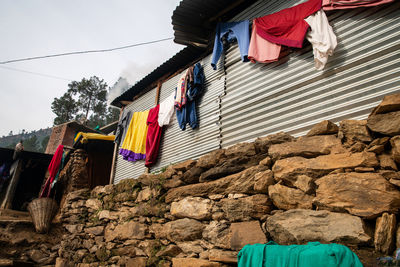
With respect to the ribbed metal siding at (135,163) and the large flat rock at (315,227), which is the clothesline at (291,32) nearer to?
the large flat rock at (315,227)

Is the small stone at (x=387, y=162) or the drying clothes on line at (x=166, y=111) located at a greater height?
the drying clothes on line at (x=166, y=111)

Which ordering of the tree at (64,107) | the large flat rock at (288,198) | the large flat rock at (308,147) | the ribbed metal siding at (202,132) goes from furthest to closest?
1. the tree at (64,107)
2. the ribbed metal siding at (202,132)
3. the large flat rock at (308,147)
4. the large flat rock at (288,198)

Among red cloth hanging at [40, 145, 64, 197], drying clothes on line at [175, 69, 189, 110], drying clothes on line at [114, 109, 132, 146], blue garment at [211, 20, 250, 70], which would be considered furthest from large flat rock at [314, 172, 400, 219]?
red cloth hanging at [40, 145, 64, 197]

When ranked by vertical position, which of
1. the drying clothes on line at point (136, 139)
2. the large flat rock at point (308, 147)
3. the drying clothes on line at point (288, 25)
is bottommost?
the large flat rock at point (308, 147)

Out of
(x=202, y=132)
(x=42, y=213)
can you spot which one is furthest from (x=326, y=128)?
Result: (x=42, y=213)

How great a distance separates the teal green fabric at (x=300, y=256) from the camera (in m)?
1.80

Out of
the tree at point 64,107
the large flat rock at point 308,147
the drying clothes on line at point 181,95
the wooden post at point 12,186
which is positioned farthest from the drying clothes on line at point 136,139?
the tree at point 64,107

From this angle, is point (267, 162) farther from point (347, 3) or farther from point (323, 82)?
point (347, 3)

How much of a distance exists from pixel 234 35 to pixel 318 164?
3.08 metres

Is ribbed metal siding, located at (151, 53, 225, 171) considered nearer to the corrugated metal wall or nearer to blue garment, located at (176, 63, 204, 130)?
the corrugated metal wall

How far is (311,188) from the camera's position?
248cm

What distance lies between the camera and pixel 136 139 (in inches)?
248

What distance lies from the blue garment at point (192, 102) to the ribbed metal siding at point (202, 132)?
4.2 inches

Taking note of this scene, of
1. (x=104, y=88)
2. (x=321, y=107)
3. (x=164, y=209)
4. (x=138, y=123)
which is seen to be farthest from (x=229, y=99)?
(x=104, y=88)
